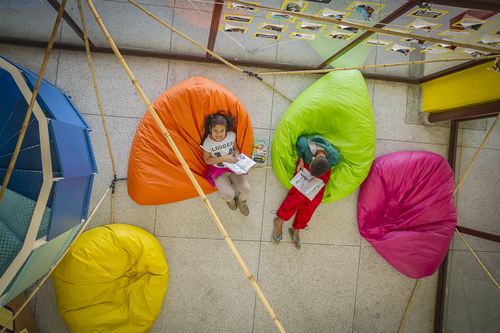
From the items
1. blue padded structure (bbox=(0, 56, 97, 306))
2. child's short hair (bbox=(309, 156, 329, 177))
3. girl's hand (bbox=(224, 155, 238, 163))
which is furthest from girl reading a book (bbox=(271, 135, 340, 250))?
blue padded structure (bbox=(0, 56, 97, 306))

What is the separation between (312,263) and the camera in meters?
2.79

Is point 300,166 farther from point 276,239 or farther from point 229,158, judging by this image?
point 276,239

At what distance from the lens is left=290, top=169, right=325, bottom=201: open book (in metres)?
2.24

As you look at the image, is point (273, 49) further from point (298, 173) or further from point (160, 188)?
point (160, 188)

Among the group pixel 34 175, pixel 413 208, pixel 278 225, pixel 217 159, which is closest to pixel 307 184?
pixel 278 225

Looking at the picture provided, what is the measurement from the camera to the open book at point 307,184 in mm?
2244

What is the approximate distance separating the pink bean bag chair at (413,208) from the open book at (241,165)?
4.37 ft

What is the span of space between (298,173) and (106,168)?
2017 millimetres

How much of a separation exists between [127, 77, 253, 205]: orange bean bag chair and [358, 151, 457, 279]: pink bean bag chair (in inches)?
62.0

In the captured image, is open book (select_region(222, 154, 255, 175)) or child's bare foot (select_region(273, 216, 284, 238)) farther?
child's bare foot (select_region(273, 216, 284, 238))

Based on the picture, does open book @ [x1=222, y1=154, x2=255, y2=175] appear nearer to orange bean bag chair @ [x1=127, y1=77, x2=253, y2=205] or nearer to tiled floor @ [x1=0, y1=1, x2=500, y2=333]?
orange bean bag chair @ [x1=127, y1=77, x2=253, y2=205]

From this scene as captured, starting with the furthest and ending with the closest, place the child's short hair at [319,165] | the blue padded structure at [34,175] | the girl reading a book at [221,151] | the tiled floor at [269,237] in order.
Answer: the tiled floor at [269,237], the girl reading a book at [221,151], the child's short hair at [319,165], the blue padded structure at [34,175]

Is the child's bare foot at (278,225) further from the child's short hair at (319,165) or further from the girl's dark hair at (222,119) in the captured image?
the girl's dark hair at (222,119)

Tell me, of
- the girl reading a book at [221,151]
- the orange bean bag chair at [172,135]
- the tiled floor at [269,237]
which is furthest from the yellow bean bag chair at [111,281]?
the girl reading a book at [221,151]
